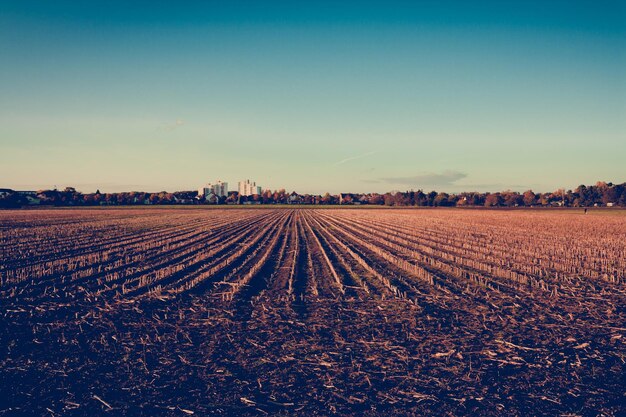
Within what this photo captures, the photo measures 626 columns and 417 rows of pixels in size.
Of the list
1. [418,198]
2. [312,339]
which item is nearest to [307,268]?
[312,339]

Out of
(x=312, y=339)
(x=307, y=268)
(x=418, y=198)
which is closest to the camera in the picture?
(x=312, y=339)

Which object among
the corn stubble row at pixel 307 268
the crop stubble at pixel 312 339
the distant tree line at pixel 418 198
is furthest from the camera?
the distant tree line at pixel 418 198

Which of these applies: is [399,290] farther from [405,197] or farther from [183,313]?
[405,197]

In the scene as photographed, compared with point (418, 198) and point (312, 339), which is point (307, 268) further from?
point (418, 198)

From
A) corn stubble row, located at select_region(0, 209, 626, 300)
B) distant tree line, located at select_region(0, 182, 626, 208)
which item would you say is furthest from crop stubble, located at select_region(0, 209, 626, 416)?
distant tree line, located at select_region(0, 182, 626, 208)

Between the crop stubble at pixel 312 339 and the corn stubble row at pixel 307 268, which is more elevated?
the corn stubble row at pixel 307 268

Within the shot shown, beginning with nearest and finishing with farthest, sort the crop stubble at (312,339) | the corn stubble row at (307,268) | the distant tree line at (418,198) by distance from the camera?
the crop stubble at (312,339) → the corn stubble row at (307,268) → the distant tree line at (418,198)

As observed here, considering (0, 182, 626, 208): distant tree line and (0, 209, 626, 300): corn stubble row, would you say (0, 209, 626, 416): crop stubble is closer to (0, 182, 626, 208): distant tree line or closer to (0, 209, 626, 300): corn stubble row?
(0, 209, 626, 300): corn stubble row

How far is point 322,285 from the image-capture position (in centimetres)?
1448

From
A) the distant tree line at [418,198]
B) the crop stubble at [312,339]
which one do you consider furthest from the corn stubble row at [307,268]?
the distant tree line at [418,198]

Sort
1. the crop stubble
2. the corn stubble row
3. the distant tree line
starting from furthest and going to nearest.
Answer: the distant tree line, the corn stubble row, the crop stubble

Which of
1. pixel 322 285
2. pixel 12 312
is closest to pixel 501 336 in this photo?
pixel 322 285

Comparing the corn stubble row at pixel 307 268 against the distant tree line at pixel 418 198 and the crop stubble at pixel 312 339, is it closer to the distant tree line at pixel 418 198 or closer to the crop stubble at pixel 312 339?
the crop stubble at pixel 312 339

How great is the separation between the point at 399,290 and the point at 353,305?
2517 millimetres
